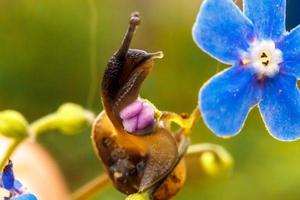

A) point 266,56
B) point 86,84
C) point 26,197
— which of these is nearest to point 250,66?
point 266,56

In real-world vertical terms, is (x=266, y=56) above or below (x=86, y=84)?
above

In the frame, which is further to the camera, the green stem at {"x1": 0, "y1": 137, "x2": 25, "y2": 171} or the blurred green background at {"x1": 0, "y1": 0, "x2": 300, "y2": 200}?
the blurred green background at {"x1": 0, "y1": 0, "x2": 300, "y2": 200}

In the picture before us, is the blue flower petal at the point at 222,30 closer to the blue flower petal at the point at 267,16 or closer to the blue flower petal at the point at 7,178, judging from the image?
the blue flower petal at the point at 267,16

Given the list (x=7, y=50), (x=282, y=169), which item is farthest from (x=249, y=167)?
(x=7, y=50)

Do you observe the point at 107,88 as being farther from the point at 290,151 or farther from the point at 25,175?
the point at 290,151

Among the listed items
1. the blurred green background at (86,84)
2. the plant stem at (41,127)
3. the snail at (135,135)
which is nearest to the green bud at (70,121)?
the plant stem at (41,127)

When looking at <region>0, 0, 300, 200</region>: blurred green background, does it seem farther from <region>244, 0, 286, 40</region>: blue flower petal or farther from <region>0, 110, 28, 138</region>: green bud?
<region>244, 0, 286, 40</region>: blue flower petal

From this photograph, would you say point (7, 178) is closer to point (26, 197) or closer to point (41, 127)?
point (26, 197)

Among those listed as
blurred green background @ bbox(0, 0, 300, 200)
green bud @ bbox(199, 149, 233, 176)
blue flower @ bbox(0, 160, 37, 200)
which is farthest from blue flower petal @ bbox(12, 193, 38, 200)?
blurred green background @ bbox(0, 0, 300, 200)
